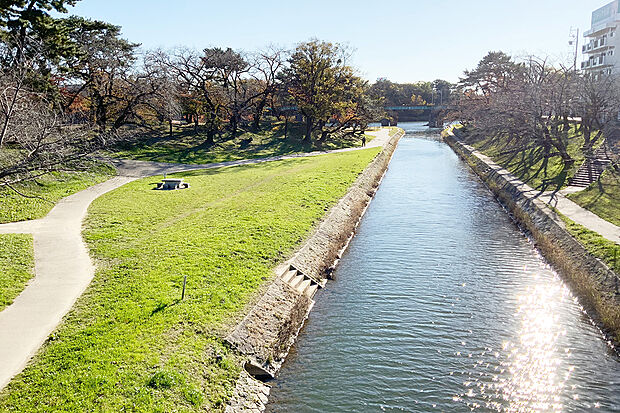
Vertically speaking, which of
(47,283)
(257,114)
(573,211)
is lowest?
(573,211)

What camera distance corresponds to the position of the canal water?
9.71m

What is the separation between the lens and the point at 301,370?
10.6 metres

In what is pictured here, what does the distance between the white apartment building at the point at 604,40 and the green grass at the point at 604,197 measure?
42.1 metres

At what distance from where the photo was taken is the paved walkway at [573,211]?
17.6 metres

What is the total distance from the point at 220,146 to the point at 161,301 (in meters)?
35.4

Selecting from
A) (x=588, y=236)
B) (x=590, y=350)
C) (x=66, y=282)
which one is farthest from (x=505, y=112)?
(x=66, y=282)

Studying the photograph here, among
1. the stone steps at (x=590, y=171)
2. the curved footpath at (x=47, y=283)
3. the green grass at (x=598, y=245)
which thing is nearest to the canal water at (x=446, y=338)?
the green grass at (x=598, y=245)

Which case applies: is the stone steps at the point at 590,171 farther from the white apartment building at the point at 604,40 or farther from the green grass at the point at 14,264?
the white apartment building at the point at 604,40

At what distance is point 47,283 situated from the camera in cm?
1211

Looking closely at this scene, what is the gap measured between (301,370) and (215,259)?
5.01 metres

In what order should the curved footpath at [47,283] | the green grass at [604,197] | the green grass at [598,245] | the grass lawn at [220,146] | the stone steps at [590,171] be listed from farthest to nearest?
the grass lawn at [220,146]
the stone steps at [590,171]
the green grass at [604,197]
the green grass at [598,245]
the curved footpath at [47,283]

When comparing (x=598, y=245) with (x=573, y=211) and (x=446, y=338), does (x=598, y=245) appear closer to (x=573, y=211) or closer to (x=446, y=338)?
(x=573, y=211)

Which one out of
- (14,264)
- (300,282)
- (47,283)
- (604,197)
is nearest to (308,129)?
(604,197)

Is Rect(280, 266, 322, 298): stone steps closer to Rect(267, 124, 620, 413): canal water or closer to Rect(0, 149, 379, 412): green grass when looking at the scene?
Rect(267, 124, 620, 413): canal water
